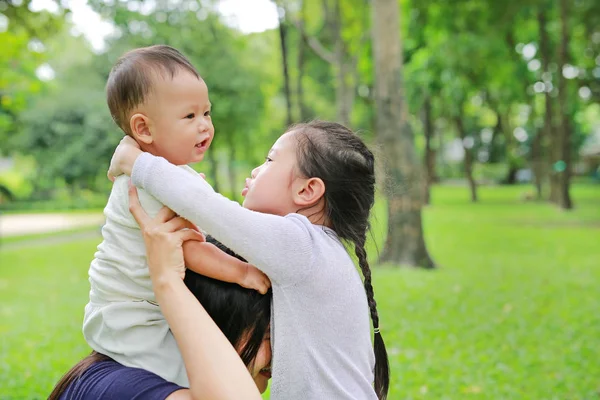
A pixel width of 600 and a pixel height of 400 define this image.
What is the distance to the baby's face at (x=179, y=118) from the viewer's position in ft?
6.31

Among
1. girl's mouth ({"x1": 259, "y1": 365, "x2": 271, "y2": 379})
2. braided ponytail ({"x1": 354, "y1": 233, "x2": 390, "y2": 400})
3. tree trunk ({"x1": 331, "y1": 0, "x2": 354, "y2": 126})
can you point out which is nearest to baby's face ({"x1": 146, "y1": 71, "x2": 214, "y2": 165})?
braided ponytail ({"x1": 354, "y1": 233, "x2": 390, "y2": 400})

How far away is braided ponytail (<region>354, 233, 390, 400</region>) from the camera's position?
210 cm

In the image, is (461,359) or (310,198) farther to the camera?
(461,359)

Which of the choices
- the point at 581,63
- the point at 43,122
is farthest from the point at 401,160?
the point at 43,122

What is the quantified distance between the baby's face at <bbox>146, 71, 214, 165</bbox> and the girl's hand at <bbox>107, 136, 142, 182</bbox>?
0.21ft

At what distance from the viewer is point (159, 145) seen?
1.98m

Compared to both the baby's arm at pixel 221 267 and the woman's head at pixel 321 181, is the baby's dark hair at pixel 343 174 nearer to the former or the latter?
the woman's head at pixel 321 181

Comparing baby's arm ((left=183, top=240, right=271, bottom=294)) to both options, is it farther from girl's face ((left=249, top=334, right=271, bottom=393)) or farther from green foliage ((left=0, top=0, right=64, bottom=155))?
green foliage ((left=0, top=0, right=64, bottom=155))

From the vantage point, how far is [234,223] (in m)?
1.76

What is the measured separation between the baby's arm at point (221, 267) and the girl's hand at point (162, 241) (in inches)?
1.8

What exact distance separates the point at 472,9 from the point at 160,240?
14499mm

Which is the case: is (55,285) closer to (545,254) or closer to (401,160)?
(401,160)

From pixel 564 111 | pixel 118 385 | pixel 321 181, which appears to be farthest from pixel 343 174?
pixel 564 111

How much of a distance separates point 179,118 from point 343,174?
0.51m
